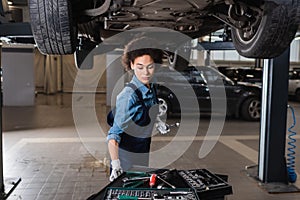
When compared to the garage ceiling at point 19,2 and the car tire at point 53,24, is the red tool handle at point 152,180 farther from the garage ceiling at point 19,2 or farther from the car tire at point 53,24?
the garage ceiling at point 19,2

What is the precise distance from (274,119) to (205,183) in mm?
1887

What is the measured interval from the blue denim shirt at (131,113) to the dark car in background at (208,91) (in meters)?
4.84

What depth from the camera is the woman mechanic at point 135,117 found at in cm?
216

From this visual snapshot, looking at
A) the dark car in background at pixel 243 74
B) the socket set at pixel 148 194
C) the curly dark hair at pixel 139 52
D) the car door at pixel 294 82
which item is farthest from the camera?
the car door at pixel 294 82

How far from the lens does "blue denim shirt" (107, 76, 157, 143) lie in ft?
7.08

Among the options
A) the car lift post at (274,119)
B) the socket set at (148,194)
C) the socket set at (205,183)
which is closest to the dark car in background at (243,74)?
the car lift post at (274,119)

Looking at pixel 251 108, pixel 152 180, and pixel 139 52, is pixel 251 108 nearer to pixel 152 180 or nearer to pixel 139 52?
pixel 139 52

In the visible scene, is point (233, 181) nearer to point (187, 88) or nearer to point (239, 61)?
point (187, 88)

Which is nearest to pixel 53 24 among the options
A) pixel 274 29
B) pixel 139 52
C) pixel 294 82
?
pixel 139 52

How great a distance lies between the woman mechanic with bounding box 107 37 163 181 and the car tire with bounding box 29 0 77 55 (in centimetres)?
54

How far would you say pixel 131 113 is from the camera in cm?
219

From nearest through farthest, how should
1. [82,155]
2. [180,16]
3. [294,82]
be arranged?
[180,16] < [82,155] < [294,82]

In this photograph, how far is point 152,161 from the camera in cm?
428

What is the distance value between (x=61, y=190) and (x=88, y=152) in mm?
1456
